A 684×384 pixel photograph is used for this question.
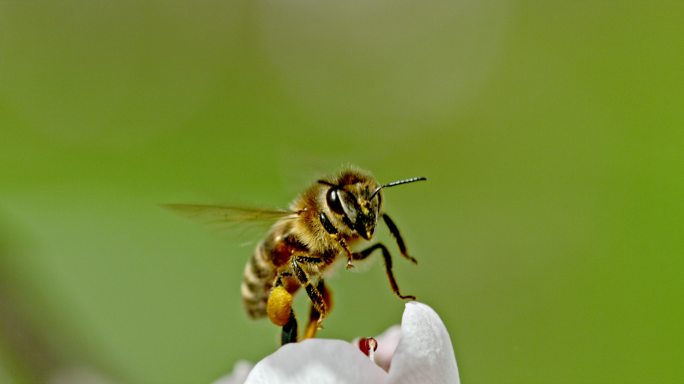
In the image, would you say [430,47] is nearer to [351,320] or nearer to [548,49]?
[548,49]

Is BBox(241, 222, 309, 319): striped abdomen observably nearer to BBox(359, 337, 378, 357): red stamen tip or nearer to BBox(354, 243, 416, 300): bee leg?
BBox(354, 243, 416, 300): bee leg

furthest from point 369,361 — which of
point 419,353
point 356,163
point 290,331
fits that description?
point 356,163

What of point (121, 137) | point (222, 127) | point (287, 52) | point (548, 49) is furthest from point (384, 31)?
point (121, 137)

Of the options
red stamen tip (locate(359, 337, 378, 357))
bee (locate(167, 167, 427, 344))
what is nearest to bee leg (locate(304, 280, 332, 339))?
bee (locate(167, 167, 427, 344))

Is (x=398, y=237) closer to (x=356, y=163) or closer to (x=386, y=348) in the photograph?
(x=386, y=348)

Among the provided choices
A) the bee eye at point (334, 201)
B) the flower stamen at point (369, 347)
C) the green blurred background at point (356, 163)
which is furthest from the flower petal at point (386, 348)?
the green blurred background at point (356, 163)
